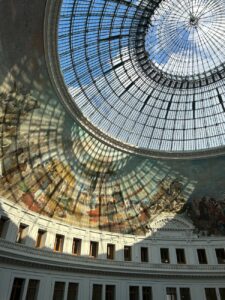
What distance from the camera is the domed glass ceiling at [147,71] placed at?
1033 inches

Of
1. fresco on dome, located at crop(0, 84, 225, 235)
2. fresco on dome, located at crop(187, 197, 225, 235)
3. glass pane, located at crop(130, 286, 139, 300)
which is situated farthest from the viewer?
fresco on dome, located at crop(187, 197, 225, 235)

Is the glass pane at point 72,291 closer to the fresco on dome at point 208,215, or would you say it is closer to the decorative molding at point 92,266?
the decorative molding at point 92,266

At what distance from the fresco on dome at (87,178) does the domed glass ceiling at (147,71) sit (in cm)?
220

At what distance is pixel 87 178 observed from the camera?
32.8 m

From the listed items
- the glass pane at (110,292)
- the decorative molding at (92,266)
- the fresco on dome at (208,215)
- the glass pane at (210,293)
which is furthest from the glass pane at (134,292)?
the fresco on dome at (208,215)

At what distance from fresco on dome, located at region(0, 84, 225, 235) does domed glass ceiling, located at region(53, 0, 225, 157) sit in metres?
2.20

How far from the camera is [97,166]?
1323 inches

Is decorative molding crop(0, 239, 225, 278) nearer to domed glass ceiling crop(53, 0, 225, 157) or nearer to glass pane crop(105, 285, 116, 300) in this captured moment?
glass pane crop(105, 285, 116, 300)

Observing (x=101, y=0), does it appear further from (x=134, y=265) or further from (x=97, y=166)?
(x=134, y=265)

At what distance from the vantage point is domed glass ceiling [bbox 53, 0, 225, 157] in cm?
2623

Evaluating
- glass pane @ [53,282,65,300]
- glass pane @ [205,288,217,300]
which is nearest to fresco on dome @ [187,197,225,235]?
glass pane @ [205,288,217,300]

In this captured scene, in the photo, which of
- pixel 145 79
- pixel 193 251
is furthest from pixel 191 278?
pixel 145 79

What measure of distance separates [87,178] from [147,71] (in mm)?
14391

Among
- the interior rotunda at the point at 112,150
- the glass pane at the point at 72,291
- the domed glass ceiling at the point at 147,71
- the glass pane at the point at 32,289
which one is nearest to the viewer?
the interior rotunda at the point at 112,150
